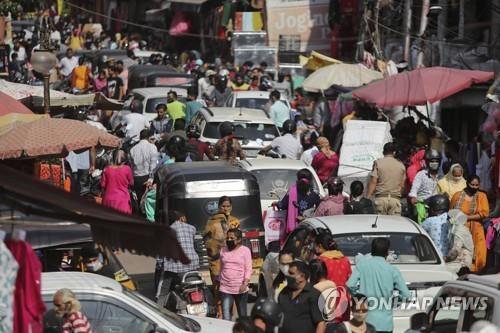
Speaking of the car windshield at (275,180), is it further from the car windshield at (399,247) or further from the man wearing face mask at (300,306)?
the man wearing face mask at (300,306)

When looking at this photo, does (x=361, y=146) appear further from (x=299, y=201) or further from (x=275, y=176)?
(x=299, y=201)

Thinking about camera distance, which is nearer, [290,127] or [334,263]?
[334,263]

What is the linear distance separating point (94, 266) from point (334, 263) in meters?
2.62

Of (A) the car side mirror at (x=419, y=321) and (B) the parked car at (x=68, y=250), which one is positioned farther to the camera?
(B) the parked car at (x=68, y=250)

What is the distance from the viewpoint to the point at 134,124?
24109mm

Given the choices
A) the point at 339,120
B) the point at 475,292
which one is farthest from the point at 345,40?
the point at 475,292

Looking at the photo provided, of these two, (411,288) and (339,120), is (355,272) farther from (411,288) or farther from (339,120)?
(339,120)

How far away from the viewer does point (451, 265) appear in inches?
539

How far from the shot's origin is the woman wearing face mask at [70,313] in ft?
30.6

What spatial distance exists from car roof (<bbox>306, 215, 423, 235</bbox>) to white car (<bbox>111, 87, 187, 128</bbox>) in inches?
502

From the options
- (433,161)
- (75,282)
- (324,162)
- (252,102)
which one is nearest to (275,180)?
(324,162)

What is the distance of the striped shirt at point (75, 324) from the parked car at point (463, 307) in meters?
2.49

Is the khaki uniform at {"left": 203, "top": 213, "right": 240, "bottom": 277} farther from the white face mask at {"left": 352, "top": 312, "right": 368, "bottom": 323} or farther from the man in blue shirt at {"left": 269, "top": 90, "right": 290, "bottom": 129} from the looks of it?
the man in blue shirt at {"left": 269, "top": 90, "right": 290, "bottom": 129}

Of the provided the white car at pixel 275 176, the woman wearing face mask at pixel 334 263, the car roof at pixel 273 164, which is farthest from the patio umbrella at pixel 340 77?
the woman wearing face mask at pixel 334 263
